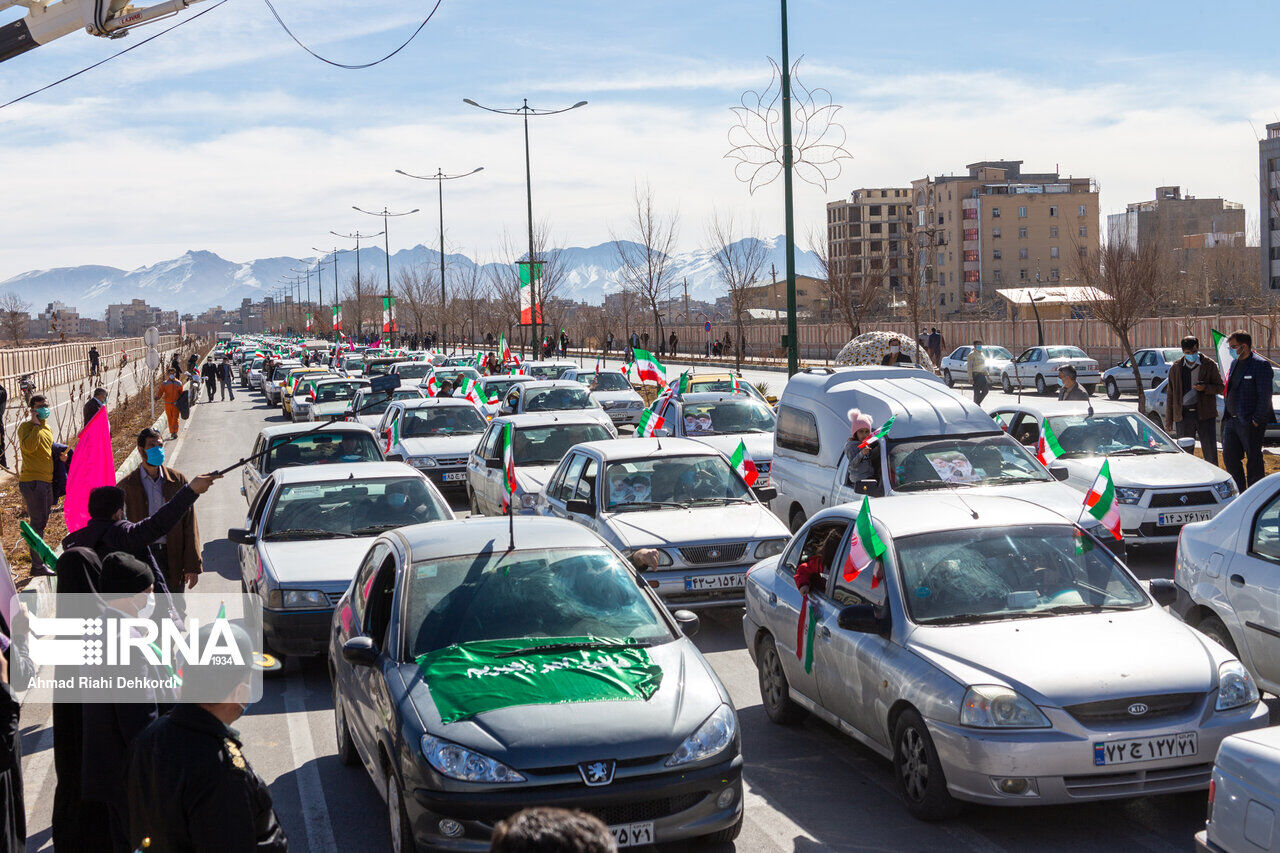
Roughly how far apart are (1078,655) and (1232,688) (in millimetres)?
721

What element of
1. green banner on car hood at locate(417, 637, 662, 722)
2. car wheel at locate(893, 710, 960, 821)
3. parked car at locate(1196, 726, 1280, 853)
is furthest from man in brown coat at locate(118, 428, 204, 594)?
parked car at locate(1196, 726, 1280, 853)

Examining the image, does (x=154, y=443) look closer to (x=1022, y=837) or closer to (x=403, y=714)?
(x=403, y=714)

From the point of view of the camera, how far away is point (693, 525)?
1112 centimetres

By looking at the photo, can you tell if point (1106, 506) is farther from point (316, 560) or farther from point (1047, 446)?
point (316, 560)

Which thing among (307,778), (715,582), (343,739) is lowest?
(307,778)

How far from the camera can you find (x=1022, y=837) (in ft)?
19.9

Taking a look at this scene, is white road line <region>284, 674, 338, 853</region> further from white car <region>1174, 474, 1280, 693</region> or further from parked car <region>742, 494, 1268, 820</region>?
white car <region>1174, 474, 1280, 693</region>

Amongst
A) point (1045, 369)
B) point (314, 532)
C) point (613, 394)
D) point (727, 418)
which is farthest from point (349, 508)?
point (1045, 369)

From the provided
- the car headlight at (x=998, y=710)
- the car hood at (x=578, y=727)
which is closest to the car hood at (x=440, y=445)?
the car hood at (x=578, y=727)

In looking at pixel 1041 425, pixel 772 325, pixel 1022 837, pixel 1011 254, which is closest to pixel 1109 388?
pixel 1041 425

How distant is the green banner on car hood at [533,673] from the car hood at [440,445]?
13.0m

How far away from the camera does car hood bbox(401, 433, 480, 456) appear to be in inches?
762

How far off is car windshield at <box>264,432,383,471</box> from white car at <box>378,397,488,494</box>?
10.1 feet

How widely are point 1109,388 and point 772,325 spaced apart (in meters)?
46.5
